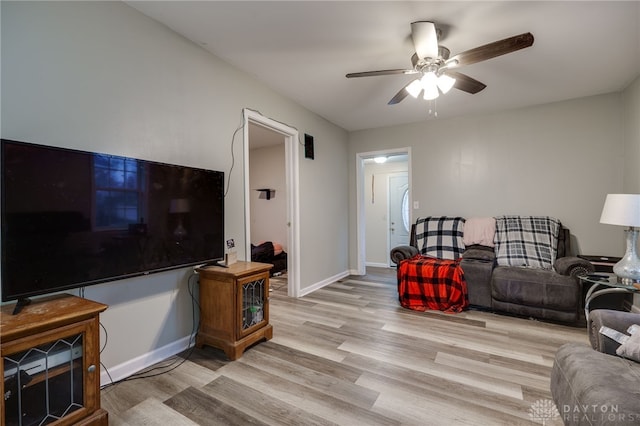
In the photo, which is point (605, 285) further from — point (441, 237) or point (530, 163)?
point (530, 163)

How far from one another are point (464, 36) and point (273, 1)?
150 cm

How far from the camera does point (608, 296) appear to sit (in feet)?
9.15

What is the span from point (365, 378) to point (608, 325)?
4.58 feet

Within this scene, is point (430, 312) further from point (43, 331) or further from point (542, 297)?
point (43, 331)

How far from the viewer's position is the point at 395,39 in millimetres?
2289

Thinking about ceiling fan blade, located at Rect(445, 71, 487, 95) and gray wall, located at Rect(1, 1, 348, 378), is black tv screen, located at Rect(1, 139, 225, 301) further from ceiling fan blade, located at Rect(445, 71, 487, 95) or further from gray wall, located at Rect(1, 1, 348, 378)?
ceiling fan blade, located at Rect(445, 71, 487, 95)

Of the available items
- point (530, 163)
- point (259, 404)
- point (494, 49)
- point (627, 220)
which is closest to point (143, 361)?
point (259, 404)

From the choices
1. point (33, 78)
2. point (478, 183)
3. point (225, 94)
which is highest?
point (225, 94)

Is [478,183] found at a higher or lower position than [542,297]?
higher

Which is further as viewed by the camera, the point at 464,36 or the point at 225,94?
the point at 225,94

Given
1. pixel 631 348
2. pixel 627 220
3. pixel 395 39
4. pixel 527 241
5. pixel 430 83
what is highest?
pixel 395 39

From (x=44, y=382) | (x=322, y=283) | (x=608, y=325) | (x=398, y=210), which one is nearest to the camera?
(x=44, y=382)

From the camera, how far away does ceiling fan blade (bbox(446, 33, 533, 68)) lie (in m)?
1.74

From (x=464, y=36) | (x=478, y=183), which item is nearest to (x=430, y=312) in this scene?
(x=478, y=183)
